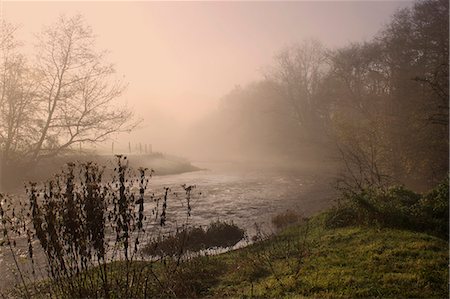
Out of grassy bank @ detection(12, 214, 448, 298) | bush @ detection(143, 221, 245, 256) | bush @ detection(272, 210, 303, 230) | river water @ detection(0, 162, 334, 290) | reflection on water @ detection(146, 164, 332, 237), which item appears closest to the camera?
grassy bank @ detection(12, 214, 448, 298)

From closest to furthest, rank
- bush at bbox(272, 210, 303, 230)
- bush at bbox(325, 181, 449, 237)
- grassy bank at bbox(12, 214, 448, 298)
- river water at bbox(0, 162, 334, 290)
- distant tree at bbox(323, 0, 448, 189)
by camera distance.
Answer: grassy bank at bbox(12, 214, 448, 298)
bush at bbox(325, 181, 449, 237)
river water at bbox(0, 162, 334, 290)
bush at bbox(272, 210, 303, 230)
distant tree at bbox(323, 0, 448, 189)

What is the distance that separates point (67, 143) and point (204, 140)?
8678 centimetres

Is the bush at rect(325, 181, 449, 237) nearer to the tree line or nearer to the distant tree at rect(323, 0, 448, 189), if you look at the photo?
the tree line

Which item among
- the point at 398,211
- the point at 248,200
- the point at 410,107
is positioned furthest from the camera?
the point at 410,107

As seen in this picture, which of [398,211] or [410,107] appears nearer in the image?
[398,211]

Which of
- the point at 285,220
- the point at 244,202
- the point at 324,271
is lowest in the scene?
the point at 285,220

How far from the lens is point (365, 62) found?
3494cm

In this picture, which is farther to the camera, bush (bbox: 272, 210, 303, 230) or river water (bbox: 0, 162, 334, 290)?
bush (bbox: 272, 210, 303, 230)

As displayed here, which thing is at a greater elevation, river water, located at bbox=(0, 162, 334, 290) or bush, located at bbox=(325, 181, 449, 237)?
bush, located at bbox=(325, 181, 449, 237)

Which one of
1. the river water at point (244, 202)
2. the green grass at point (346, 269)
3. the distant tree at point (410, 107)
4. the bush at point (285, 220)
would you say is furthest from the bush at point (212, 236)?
the distant tree at point (410, 107)

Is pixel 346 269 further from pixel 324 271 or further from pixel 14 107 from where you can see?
pixel 14 107

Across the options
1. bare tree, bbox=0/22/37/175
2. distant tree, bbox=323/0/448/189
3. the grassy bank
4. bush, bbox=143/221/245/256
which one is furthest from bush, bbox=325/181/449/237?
bare tree, bbox=0/22/37/175

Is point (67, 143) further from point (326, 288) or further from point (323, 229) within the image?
point (326, 288)

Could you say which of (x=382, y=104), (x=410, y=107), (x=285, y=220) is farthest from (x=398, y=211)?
(x=382, y=104)
